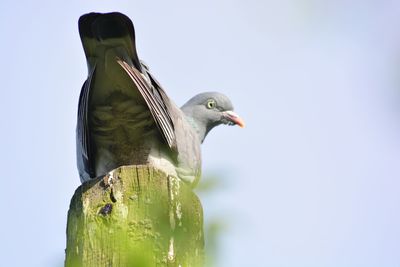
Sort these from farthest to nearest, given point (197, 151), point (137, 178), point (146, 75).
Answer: point (197, 151) → point (146, 75) → point (137, 178)

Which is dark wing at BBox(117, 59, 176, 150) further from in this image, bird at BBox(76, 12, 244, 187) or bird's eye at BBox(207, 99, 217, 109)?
bird's eye at BBox(207, 99, 217, 109)

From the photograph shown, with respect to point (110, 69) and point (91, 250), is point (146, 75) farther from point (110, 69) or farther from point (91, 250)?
point (91, 250)

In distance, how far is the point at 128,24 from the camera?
3994mm

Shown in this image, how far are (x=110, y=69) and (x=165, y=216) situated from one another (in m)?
1.92

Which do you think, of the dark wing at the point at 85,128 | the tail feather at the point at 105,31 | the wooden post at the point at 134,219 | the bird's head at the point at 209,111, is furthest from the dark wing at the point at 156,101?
the bird's head at the point at 209,111

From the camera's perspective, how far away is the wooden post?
8.04ft

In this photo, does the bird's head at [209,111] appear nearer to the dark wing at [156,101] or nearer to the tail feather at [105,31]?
the dark wing at [156,101]

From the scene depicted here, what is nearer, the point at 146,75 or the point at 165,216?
the point at 165,216

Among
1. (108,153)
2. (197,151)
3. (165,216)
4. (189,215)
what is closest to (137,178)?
(189,215)

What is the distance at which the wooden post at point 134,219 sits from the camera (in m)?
2.45

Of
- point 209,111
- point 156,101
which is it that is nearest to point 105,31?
point 156,101

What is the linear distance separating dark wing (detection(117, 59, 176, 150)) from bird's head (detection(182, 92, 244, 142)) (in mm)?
1722

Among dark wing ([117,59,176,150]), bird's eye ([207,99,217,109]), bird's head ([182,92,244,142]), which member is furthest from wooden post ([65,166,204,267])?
bird's eye ([207,99,217,109])

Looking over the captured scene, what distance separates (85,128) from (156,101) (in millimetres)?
464
